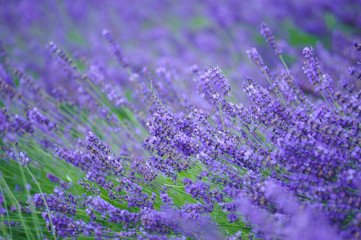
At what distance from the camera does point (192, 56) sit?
329cm

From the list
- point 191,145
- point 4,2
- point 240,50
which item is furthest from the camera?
point 4,2

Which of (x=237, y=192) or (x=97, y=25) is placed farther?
(x=97, y=25)

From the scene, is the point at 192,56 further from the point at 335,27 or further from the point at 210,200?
the point at 210,200

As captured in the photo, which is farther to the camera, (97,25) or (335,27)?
(97,25)

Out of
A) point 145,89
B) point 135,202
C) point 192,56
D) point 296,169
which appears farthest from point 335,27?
point 135,202

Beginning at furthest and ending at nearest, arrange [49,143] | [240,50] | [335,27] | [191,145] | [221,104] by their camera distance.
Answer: [335,27] → [240,50] → [49,143] → [221,104] → [191,145]

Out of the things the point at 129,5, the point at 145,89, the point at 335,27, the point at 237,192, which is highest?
the point at 129,5

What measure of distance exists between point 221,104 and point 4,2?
4.44m

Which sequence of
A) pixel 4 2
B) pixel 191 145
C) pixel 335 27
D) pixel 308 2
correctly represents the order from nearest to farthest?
pixel 191 145
pixel 335 27
pixel 308 2
pixel 4 2

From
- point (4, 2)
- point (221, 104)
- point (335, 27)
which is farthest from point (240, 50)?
point (4, 2)

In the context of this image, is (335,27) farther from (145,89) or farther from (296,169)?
(296,169)

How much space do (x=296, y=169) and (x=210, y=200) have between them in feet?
1.19

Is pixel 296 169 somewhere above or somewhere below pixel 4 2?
below

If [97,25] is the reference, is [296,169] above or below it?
below
